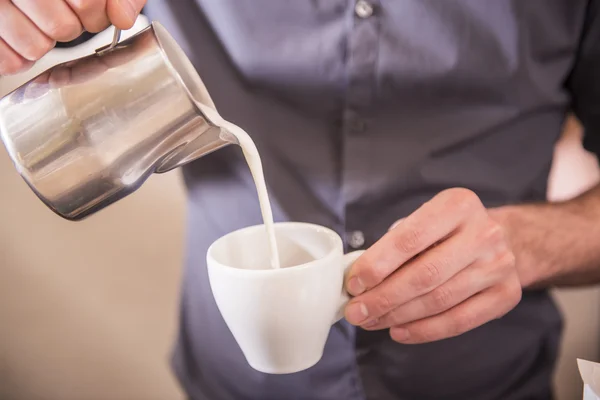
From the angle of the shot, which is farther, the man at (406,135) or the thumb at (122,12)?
the man at (406,135)

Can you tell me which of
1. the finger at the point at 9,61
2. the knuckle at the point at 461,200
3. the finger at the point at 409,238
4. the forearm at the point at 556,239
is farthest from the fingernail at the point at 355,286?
the finger at the point at 9,61

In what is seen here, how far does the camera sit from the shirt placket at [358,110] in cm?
63

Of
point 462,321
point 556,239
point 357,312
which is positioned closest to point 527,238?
point 556,239

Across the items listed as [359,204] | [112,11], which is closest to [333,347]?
[359,204]

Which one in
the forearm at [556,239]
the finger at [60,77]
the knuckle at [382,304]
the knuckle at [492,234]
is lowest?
the forearm at [556,239]

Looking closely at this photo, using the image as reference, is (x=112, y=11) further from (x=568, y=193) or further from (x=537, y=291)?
(x=568, y=193)

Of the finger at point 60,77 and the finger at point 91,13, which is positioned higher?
the finger at point 91,13

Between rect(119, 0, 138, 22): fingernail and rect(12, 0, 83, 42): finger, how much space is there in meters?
0.04

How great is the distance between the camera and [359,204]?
667mm

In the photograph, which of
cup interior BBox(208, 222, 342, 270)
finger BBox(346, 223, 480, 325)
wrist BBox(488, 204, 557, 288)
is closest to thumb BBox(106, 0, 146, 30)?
cup interior BBox(208, 222, 342, 270)

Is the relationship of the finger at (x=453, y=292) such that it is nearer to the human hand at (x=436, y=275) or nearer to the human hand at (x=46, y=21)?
the human hand at (x=436, y=275)

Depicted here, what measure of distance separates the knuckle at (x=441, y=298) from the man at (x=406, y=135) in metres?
0.12

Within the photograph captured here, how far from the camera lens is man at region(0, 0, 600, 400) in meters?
0.64

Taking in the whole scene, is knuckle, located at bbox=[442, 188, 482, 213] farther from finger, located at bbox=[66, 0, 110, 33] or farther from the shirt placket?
finger, located at bbox=[66, 0, 110, 33]
